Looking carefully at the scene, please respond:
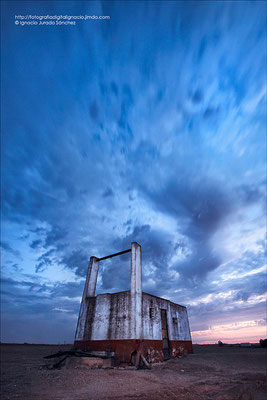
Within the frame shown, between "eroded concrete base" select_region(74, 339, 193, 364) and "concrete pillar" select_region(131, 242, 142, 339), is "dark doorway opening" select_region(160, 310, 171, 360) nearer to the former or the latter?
"eroded concrete base" select_region(74, 339, 193, 364)

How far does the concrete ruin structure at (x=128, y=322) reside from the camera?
13047 mm

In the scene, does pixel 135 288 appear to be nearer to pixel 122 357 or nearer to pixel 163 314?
pixel 122 357

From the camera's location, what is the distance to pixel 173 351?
1739 centimetres

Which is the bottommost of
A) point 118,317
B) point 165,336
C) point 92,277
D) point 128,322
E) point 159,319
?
point 165,336

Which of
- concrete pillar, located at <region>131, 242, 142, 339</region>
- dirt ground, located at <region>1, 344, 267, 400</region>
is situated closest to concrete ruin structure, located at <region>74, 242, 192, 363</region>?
concrete pillar, located at <region>131, 242, 142, 339</region>

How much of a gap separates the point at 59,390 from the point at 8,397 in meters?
1.69

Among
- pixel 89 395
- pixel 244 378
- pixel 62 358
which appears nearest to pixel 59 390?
pixel 89 395

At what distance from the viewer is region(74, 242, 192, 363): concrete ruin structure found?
1305 cm

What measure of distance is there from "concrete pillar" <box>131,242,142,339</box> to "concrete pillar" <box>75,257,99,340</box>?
487 cm

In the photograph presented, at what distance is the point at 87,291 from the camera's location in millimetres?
17250

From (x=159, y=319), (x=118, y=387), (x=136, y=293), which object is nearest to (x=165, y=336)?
(x=159, y=319)

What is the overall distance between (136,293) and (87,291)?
557cm

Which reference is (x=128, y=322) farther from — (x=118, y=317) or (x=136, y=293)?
(x=136, y=293)

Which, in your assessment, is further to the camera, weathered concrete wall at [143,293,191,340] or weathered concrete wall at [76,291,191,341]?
weathered concrete wall at [143,293,191,340]
